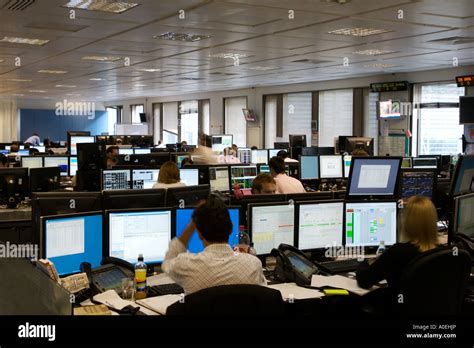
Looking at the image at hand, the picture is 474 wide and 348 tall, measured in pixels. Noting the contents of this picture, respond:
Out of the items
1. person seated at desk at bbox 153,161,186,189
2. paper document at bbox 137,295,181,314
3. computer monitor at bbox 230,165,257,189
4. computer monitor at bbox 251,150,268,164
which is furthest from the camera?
computer monitor at bbox 251,150,268,164

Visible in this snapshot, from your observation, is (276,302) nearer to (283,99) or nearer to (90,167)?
(90,167)

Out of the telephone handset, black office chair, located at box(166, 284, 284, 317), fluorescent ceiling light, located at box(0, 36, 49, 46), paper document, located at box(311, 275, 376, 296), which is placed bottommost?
paper document, located at box(311, 275, 376, 296)

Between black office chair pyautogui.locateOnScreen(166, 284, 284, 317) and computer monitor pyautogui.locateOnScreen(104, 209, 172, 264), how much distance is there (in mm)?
1609

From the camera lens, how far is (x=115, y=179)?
25.0ft

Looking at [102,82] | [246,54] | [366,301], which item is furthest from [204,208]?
[102,82]

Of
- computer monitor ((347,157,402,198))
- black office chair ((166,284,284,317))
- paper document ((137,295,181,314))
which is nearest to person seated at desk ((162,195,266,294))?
paper document ((137,295,181,314))

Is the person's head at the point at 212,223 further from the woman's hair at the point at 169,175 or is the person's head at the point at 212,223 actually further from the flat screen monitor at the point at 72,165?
the flat screen monitor at the point at 72,165

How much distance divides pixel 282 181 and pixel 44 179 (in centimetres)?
283

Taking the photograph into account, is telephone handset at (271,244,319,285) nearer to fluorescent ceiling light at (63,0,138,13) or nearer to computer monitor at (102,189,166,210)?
computer monitor at (102,189,166,210)

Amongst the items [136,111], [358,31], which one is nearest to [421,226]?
[358,31]

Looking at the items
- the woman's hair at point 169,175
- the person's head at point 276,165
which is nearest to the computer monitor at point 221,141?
the person's head at point 276,165

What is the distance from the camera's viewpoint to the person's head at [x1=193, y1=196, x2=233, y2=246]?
2.71 metres

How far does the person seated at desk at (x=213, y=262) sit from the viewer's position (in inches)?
101

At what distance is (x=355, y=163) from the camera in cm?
465
